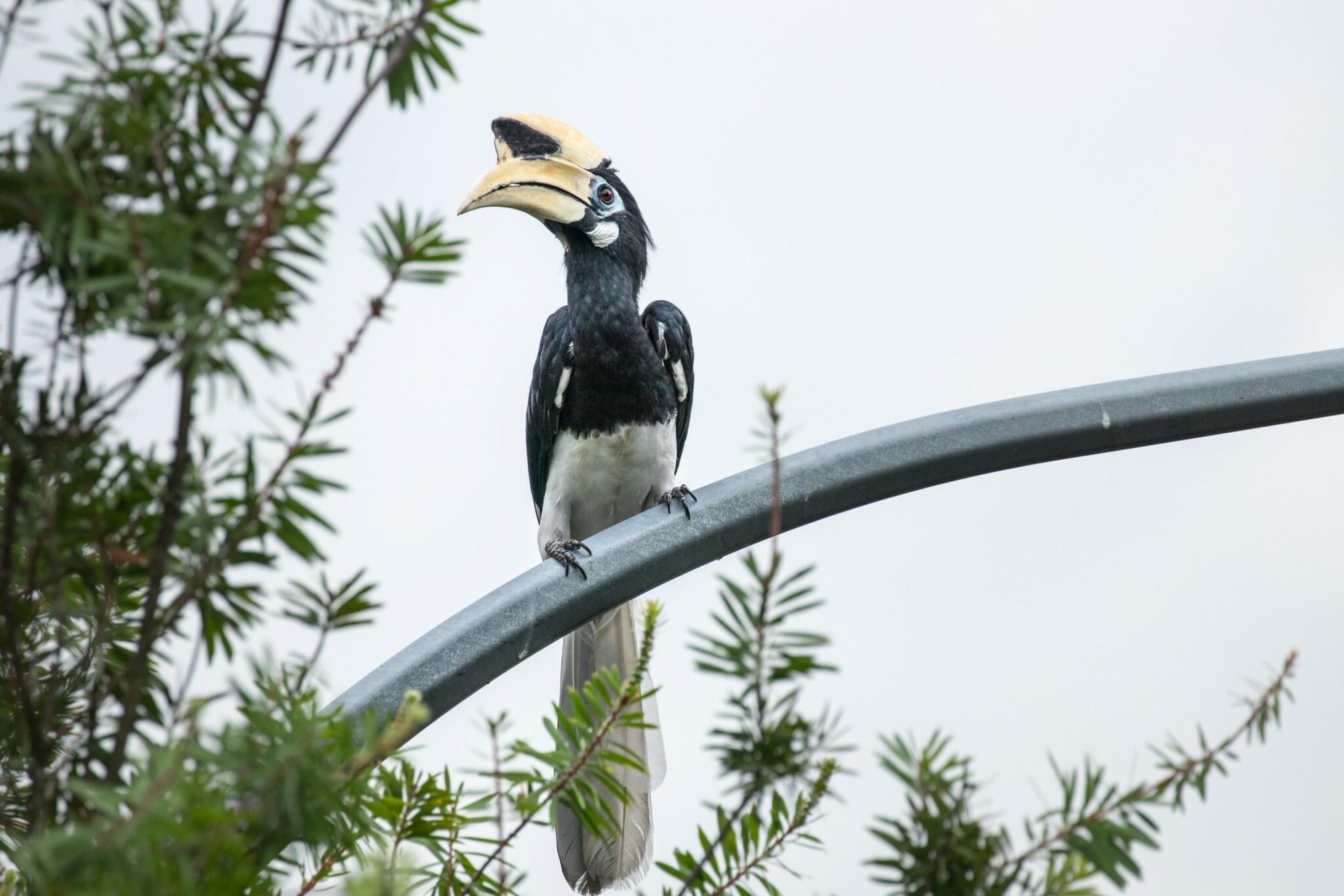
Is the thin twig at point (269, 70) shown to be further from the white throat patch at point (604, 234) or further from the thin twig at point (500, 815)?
the white throat patch at point (604, 234)

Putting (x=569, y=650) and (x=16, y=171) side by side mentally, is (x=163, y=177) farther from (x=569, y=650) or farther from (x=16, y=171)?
(x=569, y=650)

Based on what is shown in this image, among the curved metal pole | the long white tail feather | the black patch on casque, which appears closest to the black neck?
the black patch on casque

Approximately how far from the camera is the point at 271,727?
664 millimetres

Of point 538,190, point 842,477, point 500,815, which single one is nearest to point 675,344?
point 538,190

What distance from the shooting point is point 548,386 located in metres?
3.06

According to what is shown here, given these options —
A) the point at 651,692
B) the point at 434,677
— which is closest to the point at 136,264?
the point at 651,692

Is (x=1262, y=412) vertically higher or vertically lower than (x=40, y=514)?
higher

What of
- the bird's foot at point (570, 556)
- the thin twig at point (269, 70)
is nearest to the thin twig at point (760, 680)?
the thin twig at point (269, 70)

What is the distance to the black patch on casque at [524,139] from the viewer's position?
2758 millimetres

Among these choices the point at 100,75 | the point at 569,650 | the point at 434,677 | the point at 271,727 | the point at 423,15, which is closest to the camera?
the point at 271,727

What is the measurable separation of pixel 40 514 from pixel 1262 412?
1.77 meters

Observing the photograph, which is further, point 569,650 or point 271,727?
point 569,650

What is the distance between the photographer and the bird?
288cm

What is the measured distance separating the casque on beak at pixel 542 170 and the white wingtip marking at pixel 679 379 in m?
0.42
